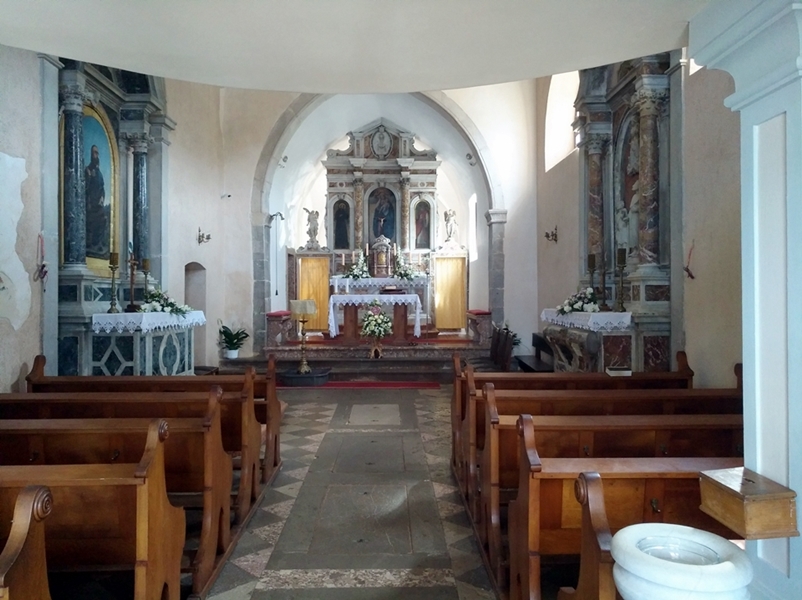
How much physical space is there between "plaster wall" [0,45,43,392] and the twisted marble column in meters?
0.66

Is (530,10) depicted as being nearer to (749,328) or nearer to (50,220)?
(749,328)

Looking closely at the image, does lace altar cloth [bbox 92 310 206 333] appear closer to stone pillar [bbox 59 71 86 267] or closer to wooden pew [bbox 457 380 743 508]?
stone pillar [bbox 59 71 86 267]

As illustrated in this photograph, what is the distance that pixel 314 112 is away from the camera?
12.0 meters

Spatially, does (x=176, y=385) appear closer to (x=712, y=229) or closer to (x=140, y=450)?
(x=140, y=450)

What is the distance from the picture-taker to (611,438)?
9.17 ft

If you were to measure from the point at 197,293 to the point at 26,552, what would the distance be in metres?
8.37

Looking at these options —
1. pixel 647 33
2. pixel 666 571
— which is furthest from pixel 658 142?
pixel 666 571

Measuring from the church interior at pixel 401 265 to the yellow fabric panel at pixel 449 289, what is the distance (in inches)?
69.1

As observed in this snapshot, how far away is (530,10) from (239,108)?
30.2ft

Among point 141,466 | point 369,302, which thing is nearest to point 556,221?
point 369,302

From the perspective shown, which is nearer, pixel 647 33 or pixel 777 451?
pixel 777 451

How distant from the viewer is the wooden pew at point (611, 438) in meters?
2.70

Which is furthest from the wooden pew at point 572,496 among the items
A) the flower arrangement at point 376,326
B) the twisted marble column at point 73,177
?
the flower arrangement at point 376,326

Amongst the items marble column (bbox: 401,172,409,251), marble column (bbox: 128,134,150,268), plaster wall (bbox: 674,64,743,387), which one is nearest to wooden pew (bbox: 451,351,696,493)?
plaster wall (bbox: 674,64,743,387)
